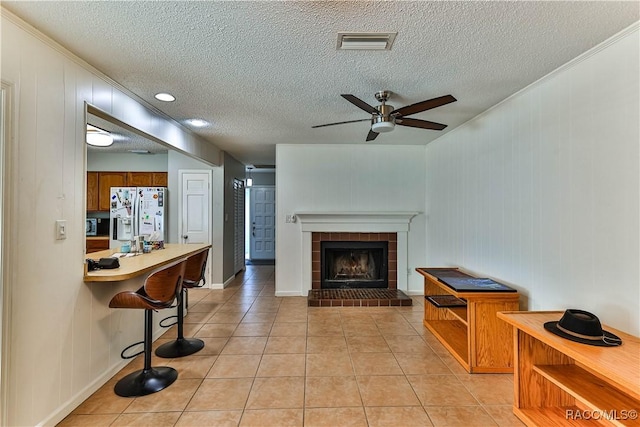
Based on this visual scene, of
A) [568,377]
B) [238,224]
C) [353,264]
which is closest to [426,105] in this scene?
[568,377]

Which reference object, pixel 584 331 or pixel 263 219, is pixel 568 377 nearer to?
pixel 584 331

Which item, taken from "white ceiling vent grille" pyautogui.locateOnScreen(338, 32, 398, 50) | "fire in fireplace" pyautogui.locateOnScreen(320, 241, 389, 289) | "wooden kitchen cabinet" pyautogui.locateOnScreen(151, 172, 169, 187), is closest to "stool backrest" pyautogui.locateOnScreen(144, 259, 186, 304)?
"white ceiling vent grille" pyautogui.locateOnScreen(338, 32, 398, 50)

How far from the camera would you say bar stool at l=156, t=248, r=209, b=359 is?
281 centimetres

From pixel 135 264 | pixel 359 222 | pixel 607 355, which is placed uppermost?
pixel 359 222

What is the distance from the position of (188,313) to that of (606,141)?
14.7ft

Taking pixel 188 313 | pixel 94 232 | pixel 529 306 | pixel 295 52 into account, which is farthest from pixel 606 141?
pixel 94 232

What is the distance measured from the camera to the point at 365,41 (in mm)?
1876

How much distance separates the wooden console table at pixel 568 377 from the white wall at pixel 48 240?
2921 millimetres

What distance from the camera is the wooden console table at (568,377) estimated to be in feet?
4.78

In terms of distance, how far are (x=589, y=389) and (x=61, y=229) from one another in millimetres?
3313

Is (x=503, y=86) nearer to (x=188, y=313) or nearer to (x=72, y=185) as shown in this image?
(x=72, y=185)

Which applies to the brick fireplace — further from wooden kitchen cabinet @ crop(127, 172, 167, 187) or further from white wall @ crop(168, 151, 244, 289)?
wooden kitchen cabinet @ crop(127, 172, 167, 187)

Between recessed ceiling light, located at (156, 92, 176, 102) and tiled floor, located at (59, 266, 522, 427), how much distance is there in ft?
7.89

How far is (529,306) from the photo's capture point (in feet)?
8.32
